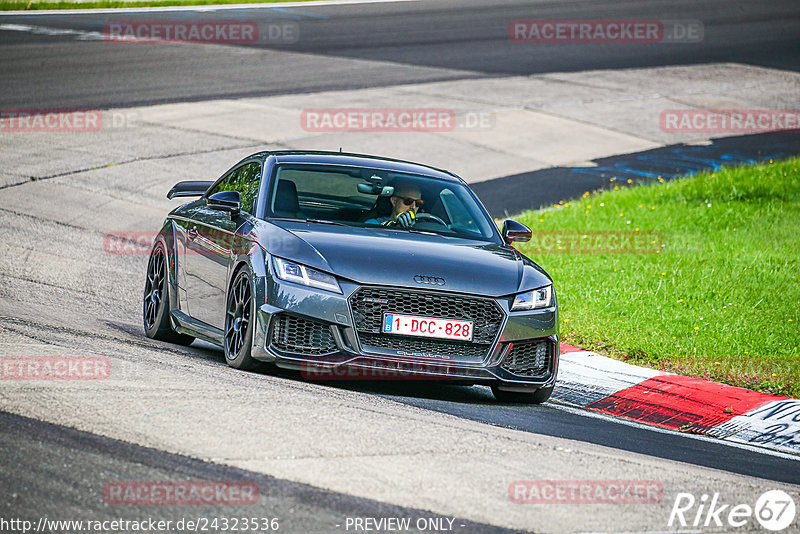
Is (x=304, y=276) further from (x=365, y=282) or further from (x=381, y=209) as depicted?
(x=381, y=209)

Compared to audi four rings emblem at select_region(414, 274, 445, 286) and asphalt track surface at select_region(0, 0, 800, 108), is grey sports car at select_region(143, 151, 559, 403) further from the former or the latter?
asphalt track surface at select_region(0, 0, 800, 108)

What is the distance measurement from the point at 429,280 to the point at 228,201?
1824 mm

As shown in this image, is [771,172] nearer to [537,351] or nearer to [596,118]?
[596,118]

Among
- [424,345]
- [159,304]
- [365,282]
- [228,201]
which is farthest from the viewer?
[159,304]

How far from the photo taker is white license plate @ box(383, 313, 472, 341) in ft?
24.2

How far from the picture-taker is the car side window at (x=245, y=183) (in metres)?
8.76

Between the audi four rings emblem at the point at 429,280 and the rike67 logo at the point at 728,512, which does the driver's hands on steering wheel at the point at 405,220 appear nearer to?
the audi four rings emblem at the point at 429,280

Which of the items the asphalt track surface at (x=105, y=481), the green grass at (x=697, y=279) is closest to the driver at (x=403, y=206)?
the green grass at (x=697, y=279)

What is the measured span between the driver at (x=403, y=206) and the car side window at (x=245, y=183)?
2.88 feet

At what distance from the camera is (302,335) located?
741cm

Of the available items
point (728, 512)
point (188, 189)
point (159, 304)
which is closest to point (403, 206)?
point (188, 189)

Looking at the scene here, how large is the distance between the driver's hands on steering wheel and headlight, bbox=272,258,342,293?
1.24m

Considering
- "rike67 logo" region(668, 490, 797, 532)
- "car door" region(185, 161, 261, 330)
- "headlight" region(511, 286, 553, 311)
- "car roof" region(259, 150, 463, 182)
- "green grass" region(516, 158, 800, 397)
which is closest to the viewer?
"rike67 logo" region(668, 490, 797, 532)

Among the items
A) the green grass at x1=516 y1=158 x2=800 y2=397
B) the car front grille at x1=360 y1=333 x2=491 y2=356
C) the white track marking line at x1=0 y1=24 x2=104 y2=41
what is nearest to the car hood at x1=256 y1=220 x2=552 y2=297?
the car front grille at x1=360 y1=333 x2=491 y2=356
